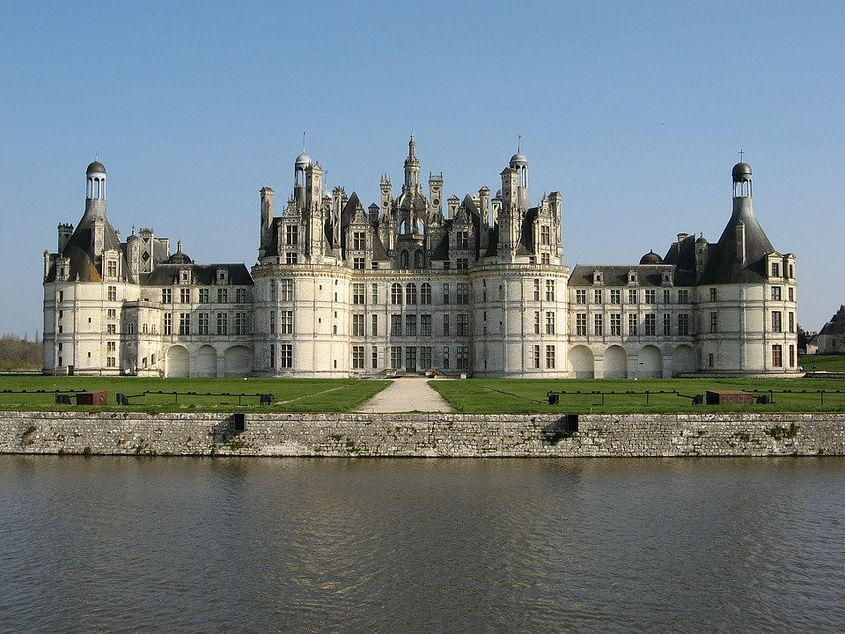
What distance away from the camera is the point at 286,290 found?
77438 millimetres

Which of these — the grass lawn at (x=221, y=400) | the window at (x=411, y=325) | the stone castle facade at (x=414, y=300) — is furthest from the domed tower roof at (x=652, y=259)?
the grass lawn at (x=221, y=400)

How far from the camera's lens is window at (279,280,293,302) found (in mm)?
77375

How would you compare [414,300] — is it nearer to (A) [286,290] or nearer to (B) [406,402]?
(A) [286,290]

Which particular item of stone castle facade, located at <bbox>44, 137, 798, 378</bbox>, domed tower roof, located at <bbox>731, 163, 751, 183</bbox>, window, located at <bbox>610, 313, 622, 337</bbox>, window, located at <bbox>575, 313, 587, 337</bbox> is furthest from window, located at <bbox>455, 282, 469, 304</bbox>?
domed tower roof, located at <bbox>731, 163, 751, 183</bbox>

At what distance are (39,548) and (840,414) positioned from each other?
29.6 meters

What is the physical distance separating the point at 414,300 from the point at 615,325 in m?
17.6

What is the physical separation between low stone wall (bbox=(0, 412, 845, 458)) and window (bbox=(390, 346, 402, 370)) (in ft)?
148

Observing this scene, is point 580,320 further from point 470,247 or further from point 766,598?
point 766,598

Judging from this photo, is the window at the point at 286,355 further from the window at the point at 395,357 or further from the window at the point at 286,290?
the window at the point at 395,357

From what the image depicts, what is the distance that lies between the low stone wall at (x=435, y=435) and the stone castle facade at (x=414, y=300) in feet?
131

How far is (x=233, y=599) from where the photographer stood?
768 inches

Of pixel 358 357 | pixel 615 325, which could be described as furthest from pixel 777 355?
pixel 358 357

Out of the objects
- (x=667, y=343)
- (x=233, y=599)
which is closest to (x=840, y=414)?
(x=233, y=599)

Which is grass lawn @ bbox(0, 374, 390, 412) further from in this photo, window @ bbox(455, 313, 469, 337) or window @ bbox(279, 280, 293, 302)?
window @ bbox(455, 313, 469, 337)
